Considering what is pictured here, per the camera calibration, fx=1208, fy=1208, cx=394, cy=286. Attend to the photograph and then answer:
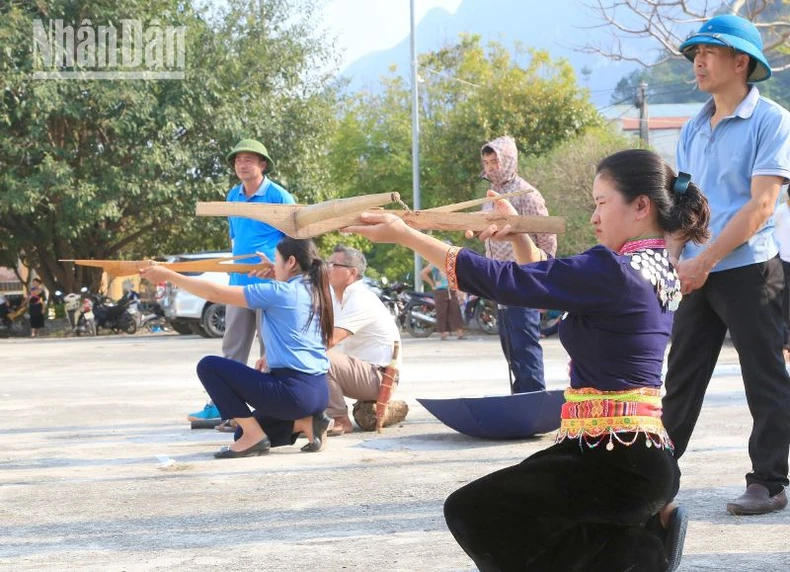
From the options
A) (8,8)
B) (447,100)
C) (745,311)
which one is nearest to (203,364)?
(745,311)

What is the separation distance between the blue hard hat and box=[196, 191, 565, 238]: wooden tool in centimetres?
148

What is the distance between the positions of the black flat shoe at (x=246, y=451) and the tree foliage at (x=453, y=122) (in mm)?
18263

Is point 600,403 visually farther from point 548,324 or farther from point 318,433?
point 548,324

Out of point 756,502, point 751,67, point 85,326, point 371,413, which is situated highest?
point 751,67

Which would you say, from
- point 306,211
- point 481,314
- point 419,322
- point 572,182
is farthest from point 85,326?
point 306,211

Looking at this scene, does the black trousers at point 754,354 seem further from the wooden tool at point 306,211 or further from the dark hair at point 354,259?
the dark hair at point 354,259

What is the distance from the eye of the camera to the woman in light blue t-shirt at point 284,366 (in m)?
7.01

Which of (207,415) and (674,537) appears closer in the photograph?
(674,537)

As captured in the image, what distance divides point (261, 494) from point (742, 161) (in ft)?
9.06

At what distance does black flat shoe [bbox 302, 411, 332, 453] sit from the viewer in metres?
7.26

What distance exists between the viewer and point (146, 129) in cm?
2889

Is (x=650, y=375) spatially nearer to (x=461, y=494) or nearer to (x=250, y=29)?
(x=461, y=494)

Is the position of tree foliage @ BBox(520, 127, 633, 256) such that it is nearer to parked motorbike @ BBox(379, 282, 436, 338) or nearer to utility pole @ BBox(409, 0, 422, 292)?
parked motorbike @ BBox(379, 282, 436, 338)

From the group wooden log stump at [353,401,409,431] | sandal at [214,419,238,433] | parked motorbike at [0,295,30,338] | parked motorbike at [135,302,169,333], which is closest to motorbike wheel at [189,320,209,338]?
parked motorbike at [135,302,169,333]
